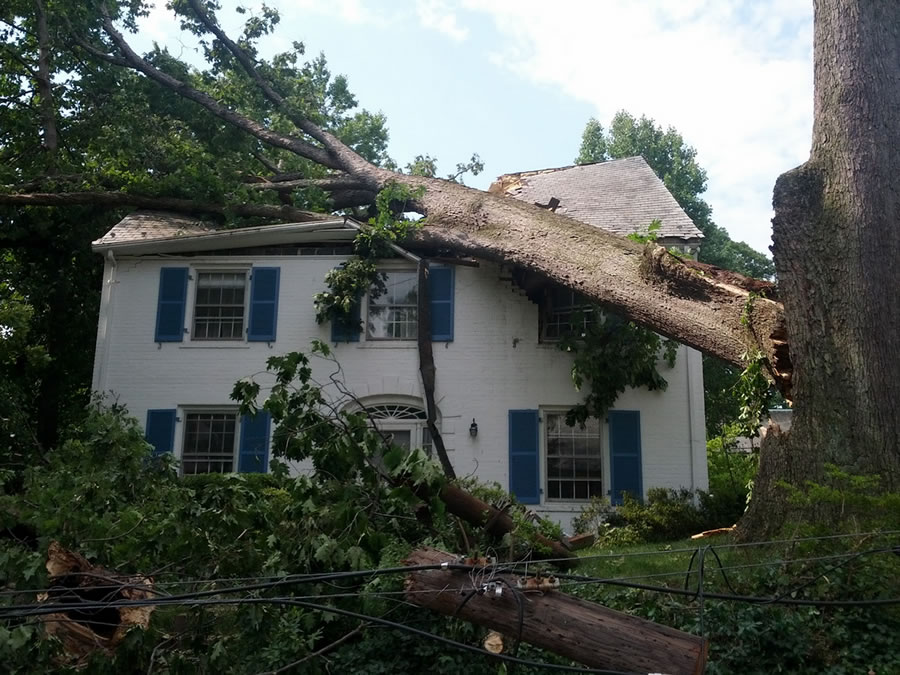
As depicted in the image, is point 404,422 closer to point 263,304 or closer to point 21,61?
point 263,304

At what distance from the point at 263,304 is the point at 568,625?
9.66 m

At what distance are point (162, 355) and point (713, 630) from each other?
9.96 m

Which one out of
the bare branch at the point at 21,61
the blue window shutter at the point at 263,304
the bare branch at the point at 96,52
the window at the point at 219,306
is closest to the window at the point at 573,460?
the blue window shutter at the point at 263,304

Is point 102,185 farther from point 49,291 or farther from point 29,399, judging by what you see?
point 29,399

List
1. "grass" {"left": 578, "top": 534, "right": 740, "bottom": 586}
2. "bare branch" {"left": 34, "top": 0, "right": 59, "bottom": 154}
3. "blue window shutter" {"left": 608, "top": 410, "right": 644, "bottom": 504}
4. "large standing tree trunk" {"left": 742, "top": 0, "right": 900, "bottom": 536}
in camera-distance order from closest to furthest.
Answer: "large standing tree trunk" {"left": 742, "top": 0, "right": 900, "bottom": 536}, "grass" {"left": 578, "top": 534, "right": 740, "bottom": 586}, "blue window shutter" {"left": 608, "top": 410, "right": 644, "bottom": 504}, "bare branch" {"left": 34, "top": 0, "right": 59, "bottom": 154}

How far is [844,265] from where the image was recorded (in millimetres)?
6922

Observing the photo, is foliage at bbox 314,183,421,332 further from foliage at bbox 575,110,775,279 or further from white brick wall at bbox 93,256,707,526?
foliage at bbox 575,110,775,279

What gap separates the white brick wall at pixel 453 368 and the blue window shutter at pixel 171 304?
118 mm

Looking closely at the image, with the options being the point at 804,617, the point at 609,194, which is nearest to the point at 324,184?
the point at 609,194

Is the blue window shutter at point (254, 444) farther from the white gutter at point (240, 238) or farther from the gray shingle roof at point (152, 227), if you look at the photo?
the gray shingle roof at point (152, 227)

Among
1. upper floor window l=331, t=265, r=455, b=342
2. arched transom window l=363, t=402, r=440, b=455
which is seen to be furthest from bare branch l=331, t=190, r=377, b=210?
arched transom window l=363, t=402, r=440, b=455

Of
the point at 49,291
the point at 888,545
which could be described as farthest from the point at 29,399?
the point at 888,545

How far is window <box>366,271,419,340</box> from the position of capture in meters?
13.0

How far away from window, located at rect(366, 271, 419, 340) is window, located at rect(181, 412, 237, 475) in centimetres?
269
